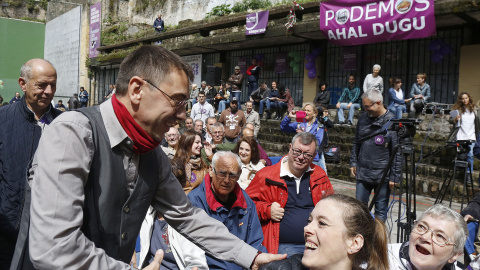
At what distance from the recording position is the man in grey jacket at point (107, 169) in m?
1.48

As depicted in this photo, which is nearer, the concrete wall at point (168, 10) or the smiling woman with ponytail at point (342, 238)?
the smiling woman with ponytail at point (342, 238)

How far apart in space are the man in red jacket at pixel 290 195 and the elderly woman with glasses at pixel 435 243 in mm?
1066

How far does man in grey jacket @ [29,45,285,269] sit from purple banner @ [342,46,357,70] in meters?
13.5

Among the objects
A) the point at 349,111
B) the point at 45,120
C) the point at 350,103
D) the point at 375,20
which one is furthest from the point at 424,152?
the point at 45,120

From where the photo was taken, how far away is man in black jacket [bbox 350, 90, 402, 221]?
217 inches

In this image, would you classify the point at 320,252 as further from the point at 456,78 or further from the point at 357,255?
the point at 456,78

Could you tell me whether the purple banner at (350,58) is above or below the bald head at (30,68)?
above

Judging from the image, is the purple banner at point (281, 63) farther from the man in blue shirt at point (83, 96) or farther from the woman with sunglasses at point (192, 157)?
the man in blue shirt at point (83, 96)

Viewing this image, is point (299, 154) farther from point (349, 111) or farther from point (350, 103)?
point (350, 103)

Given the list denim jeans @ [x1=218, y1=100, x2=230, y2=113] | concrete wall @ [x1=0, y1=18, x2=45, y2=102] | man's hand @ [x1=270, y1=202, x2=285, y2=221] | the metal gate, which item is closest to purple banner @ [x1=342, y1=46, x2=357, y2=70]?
the metal gate

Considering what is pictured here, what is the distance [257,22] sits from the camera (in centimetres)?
1489

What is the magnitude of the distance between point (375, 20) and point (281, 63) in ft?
18.4

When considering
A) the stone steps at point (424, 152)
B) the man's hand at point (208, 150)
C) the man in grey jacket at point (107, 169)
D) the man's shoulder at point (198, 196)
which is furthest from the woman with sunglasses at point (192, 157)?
the stone steps at point (424, 152)

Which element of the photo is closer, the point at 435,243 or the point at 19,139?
the point at 435,243
